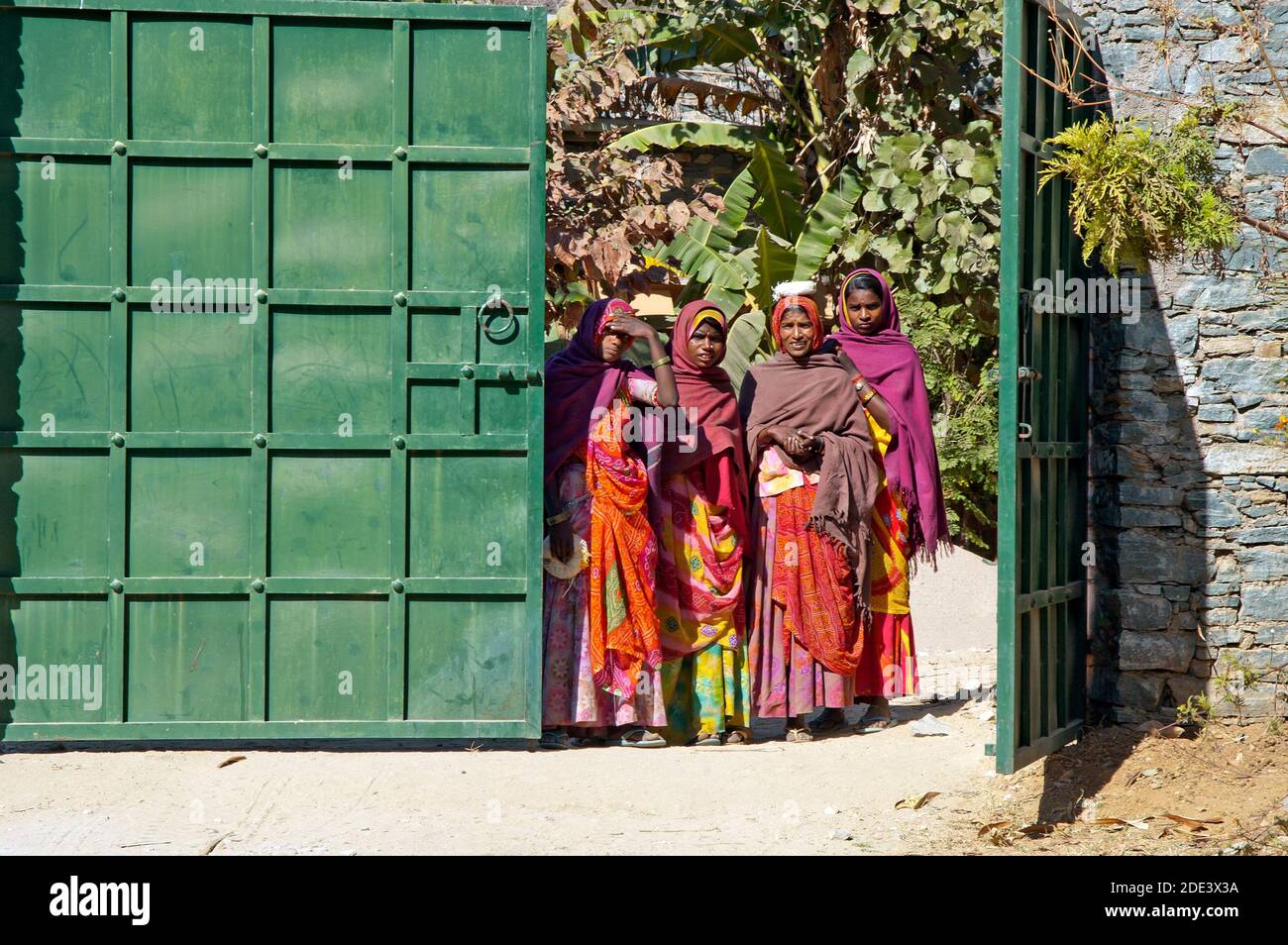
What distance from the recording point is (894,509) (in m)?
6.09

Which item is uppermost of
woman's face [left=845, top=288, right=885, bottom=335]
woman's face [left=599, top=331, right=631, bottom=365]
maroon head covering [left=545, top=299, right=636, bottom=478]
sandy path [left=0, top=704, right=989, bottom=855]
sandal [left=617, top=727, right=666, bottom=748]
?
woman's face [left=845, top=288, right=885, bottom=335]

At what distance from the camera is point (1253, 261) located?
551cm

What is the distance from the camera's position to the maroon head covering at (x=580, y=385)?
573 cm

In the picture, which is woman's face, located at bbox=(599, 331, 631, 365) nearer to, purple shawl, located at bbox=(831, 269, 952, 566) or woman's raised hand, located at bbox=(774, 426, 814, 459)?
woman's raised hand, located at bbox=(774, 426, 814, 459)

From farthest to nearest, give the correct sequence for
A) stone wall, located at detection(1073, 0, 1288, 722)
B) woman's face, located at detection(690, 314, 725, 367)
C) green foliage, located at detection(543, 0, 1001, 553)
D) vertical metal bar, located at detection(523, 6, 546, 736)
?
green foliage, located at detection(543, 0, 1001, 553) < woman's face, located at detection(690, 314, 725, 367) < stone wall, located at detection(1073, 0, 1288, 722) < vertical metal bar, located at detection(523, 6, 546, 736)

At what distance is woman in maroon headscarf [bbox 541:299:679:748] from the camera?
18.5 ft

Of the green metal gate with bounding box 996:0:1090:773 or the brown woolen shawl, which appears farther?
the brown woolen shawl

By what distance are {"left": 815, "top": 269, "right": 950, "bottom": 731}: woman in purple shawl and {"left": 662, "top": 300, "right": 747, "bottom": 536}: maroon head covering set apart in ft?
1.95

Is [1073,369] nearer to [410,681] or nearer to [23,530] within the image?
[410,681]

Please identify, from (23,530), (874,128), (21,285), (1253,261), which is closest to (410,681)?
(23,530)

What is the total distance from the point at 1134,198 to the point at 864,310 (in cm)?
189

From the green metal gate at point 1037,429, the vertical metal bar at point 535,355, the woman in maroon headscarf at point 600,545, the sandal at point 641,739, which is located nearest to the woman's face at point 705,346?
the woman in maroon headscarf at point 600,545

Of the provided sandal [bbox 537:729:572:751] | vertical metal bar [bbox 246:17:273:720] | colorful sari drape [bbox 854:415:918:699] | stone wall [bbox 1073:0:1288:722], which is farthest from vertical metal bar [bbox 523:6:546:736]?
stone wall [bbox 1073:0:1288:722]

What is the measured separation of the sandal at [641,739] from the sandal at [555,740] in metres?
0.23
